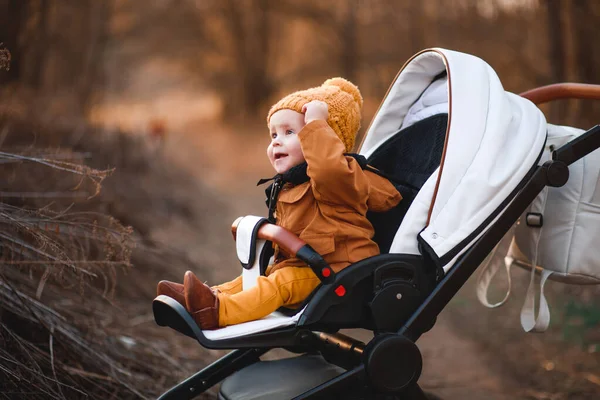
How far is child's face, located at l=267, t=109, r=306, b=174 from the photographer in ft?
7.96

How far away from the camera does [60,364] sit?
275 cm

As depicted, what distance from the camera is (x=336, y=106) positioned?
248 cm

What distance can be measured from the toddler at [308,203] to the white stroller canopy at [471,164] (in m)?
0.18

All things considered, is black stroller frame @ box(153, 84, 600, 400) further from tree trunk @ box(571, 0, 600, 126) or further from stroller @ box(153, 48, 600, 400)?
tree trunk @ box(571, 0, 600, 126)

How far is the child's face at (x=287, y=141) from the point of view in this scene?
7.96ft

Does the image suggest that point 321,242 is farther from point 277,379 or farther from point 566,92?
point 566,92

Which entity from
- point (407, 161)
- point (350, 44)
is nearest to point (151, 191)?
point (407, 161)

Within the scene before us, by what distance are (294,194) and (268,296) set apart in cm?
42

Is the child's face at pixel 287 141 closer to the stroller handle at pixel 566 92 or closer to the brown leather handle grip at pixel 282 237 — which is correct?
the brown leather handle grip at pixel 282 237

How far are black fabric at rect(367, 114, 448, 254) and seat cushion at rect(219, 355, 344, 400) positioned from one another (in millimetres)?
537

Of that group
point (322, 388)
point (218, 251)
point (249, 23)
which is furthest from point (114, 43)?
point (322, 388)

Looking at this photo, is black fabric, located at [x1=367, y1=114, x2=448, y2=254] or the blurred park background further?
the blurred park background

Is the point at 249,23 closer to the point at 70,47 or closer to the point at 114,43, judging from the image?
the point at 114,43

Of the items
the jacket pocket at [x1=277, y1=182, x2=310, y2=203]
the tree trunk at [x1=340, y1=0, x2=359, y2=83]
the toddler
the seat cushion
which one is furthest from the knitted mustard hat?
the tree trunk at [x1=340, y1=0, x2=359, y2=83]
